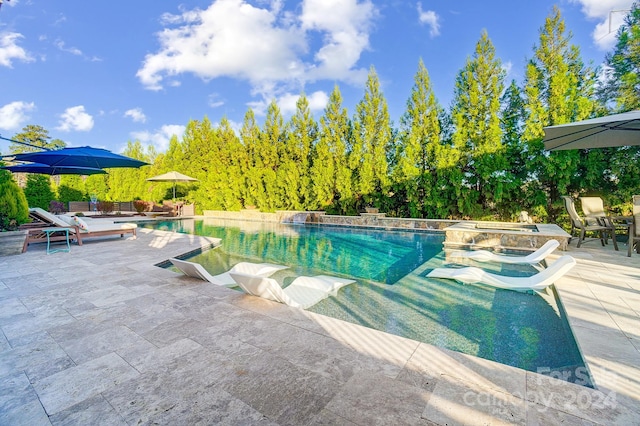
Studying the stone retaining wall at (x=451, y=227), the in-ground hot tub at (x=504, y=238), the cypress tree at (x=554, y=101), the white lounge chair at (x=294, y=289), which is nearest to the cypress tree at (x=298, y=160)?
the stone retaining wall at (x=451, y=227)

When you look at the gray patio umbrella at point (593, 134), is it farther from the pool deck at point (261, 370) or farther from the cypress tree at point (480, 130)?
the cypress tree at point (480, 130)

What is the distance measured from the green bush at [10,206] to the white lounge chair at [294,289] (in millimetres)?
7654

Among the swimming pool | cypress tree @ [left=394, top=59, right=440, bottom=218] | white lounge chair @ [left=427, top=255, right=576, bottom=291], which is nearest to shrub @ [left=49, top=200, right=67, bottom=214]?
the swimming pool

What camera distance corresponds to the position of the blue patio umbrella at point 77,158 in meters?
8.02

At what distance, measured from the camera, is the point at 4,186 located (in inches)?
287

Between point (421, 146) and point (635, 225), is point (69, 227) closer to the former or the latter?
point (635, 225)

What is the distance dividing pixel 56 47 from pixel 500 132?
23.7 meters

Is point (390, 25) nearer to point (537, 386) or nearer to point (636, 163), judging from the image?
point (636, 163)

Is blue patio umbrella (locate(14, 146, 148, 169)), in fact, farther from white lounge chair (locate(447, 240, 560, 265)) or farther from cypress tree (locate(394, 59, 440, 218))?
cypress tree (locate(394, 59, 440, 218))

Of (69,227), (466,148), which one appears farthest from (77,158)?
(466,148)

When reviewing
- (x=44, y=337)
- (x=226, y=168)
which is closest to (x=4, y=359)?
(x=44, y=337)

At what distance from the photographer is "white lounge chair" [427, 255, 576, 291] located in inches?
A: 161

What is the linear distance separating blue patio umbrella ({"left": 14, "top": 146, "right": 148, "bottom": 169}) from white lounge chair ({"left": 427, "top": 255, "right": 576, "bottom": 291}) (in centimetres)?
961

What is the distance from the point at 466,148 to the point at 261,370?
13.4 meters
